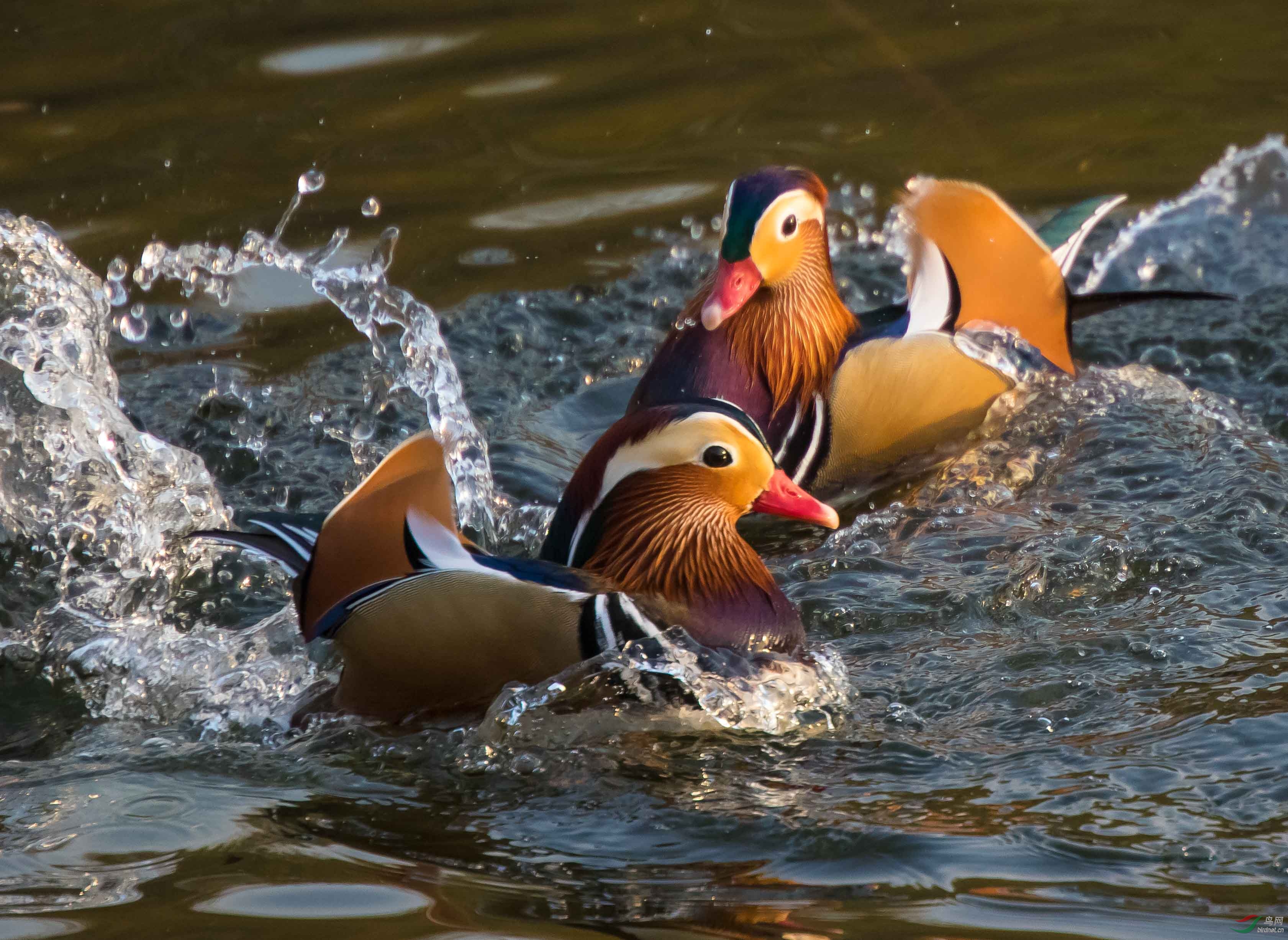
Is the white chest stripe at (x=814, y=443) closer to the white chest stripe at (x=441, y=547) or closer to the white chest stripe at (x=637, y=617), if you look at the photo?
the white chest stripe at (x=637, y=617)

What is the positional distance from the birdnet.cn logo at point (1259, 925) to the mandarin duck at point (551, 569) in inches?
37.1

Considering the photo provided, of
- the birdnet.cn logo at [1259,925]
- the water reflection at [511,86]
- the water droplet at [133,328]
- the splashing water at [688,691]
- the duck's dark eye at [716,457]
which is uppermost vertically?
the water reflection at [511,86]

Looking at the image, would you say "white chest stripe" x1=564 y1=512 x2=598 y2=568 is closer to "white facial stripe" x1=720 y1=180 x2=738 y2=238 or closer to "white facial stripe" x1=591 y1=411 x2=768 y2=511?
"white facial stripe" x1=591 y1=411 x2=768 y2=511

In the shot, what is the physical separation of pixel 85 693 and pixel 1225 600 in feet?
6.56

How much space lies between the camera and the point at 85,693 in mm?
2811

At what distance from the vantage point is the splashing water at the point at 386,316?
11.9 ft

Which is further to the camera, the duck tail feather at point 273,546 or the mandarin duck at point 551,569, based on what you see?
the duck tail feather at point 273,546

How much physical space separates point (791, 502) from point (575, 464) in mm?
1235

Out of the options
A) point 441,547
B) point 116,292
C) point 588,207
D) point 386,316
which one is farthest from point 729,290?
point 116,292

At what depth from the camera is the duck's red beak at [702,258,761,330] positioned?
360cm

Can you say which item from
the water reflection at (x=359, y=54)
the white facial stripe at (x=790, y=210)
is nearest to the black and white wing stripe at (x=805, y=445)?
the white facial stripe at (x=790, y=210)

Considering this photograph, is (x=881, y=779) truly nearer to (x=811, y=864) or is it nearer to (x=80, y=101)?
(x=811, y=864)

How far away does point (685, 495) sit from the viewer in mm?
2840

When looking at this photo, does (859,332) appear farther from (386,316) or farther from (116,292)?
(116,292)
